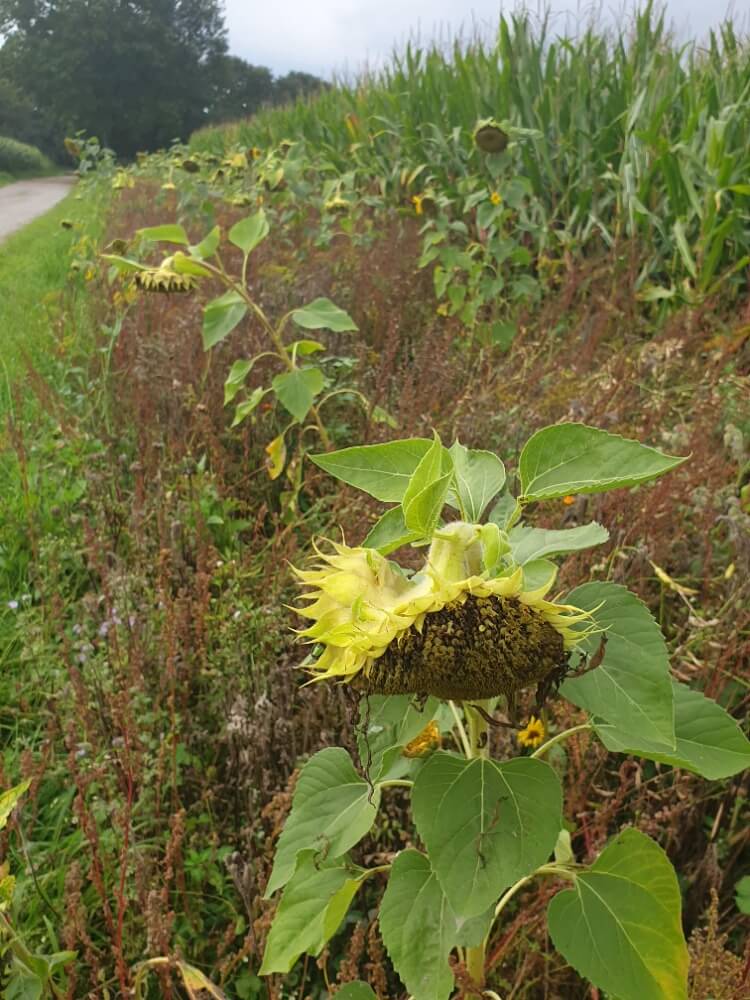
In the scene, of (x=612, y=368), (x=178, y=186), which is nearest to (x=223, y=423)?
(x=612, y=368)

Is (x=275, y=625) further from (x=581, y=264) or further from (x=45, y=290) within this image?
(x=45, y=290)

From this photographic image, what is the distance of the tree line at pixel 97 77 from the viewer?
39.7m

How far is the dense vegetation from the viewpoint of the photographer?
1.34m

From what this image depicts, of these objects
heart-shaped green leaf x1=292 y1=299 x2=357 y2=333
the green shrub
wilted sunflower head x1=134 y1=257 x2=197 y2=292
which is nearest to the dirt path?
the green shrub

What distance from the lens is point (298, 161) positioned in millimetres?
4648

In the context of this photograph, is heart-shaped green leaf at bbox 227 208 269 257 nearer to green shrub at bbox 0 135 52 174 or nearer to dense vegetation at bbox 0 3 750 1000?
dense vegetation at bbox 0 3 750 1000

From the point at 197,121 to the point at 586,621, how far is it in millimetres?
48460

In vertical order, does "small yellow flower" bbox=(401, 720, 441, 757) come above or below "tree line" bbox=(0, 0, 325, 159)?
below

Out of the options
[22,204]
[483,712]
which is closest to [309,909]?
[483,712]

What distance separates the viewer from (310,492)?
2.38 meters

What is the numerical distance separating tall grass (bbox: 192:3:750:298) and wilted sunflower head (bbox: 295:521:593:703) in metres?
3.39

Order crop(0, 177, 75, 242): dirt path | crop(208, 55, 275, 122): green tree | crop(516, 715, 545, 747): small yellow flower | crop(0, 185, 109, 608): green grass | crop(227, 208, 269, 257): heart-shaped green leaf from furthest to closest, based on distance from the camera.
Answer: crop(208, 55, 275, 122): green tree, crop(0, 177, 75, 242): dirt path, crop(0, 185, 109, 608): green grass, crop(227, 208, 269, 257): heart-shaped green leaf, crop(516, 715, 545, 747): small yellow flower

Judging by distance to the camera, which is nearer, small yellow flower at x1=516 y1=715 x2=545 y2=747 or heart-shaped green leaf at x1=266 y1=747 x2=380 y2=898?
heart-shaped green leaf at x1=266 y1=747 x2=380 y2=898

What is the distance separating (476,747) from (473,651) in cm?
25
